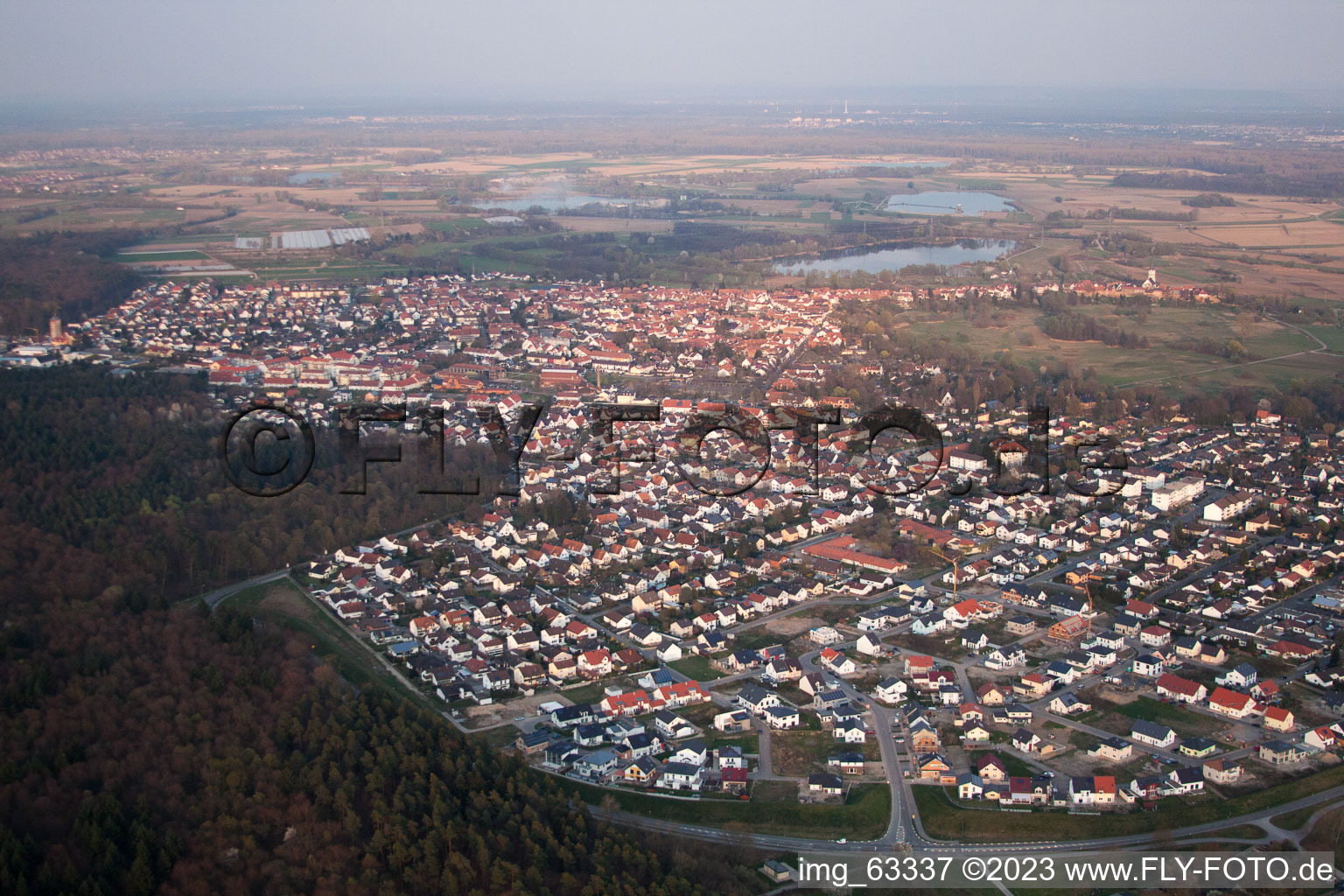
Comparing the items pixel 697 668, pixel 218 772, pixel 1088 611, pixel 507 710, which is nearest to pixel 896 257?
pixel 1088 611

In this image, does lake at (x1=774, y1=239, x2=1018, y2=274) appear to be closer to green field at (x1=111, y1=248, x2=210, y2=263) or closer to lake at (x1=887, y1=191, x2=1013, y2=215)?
lake at (x1=887, y1=191, x2=1013, y2=215)

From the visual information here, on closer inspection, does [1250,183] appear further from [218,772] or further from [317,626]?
[218,772]

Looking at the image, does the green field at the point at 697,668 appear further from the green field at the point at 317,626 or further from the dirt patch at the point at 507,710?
the green field at the point at 317,626

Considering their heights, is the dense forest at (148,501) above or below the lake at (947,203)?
below

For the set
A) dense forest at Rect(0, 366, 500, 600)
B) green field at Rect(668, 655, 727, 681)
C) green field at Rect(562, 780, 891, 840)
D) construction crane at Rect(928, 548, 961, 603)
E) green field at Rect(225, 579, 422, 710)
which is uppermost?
dense forest at Rect(0, 366, 500, 600)

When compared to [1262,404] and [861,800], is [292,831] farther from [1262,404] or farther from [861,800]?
[1262,404]

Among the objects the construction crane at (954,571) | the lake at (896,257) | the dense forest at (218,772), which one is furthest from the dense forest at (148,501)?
the lake at (896,257)

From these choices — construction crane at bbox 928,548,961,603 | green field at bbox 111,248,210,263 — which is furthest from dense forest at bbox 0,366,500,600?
green field at bbox 111,248,210,263
